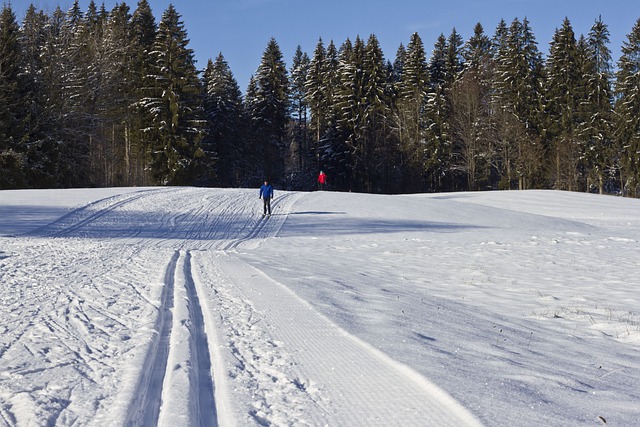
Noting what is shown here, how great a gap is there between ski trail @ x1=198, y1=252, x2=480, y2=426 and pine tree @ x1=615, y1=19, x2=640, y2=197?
44907 millimetres

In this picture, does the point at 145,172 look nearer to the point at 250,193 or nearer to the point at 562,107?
the point at 250,193

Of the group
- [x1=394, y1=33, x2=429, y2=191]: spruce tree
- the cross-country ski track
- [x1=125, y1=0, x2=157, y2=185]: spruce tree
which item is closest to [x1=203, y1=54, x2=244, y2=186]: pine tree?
[x1=125, y1=0, x2=157, y2=185]: spruce tree

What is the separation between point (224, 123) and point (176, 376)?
163ft

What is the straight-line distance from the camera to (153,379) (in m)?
3.47

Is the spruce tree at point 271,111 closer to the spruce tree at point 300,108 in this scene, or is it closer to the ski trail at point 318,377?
the spruce tree at point 300,108

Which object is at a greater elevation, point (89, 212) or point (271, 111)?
point (271, 111)

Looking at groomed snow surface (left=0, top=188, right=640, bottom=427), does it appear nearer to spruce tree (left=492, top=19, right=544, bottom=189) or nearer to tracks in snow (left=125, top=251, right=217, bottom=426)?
tracks in snow (left=125, top=251, right=217, bottom=426)

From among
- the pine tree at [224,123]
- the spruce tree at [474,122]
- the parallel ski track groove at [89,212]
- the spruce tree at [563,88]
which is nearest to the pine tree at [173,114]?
the pine tree at [224,123]

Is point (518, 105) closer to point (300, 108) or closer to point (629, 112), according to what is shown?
point (629, 112)

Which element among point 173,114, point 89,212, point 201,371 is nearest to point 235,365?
point 201,371

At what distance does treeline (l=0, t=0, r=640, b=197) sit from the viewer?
111 ft

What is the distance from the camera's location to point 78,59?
35.7 meters

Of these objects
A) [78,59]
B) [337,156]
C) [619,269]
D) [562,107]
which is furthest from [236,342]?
[562,107]

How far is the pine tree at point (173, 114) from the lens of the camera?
129 feet
